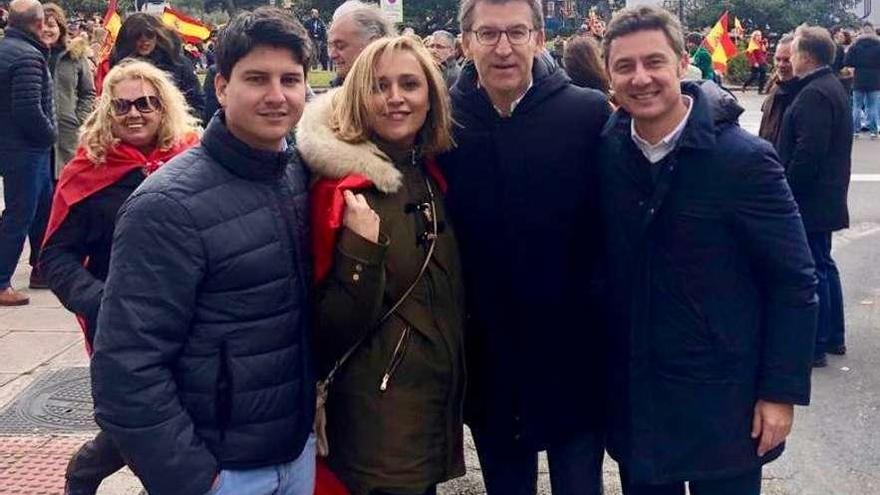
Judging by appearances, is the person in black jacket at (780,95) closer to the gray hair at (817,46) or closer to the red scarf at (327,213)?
the gray hair at (817,46)

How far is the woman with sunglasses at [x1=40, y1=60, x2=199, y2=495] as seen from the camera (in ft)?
11.7

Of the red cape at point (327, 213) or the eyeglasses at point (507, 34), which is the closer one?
the red cape at point (327, 213)

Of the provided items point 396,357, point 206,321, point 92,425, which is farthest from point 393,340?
point 92,425

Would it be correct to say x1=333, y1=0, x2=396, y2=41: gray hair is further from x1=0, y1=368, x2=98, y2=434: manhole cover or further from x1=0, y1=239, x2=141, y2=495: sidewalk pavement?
x1=0, y1=239, x2=141, y2=495: sidewalk pavement

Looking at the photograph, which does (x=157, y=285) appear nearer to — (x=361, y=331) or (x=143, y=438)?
(x=143, y=438)

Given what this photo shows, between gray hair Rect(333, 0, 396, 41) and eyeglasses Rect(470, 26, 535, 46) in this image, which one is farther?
gray hair Rect(333, 0, 396, 41)

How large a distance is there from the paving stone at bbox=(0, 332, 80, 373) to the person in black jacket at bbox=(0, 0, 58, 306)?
87 cm

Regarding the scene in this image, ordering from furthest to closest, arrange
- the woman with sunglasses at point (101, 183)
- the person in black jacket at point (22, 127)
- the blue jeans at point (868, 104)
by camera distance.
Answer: the blue jeans at point (868, 104) < the person in black jacket at point (22, 127) < the woman with sunglasses at point (101, 183)

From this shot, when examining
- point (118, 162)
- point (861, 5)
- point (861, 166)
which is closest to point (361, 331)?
point (118, 162)

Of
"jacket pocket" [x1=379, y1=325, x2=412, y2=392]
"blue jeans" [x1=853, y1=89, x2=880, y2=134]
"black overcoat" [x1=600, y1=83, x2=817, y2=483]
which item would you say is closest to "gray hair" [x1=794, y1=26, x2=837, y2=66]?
"black overcoat" [x1=600, y1=83, x2=817, y2=483]

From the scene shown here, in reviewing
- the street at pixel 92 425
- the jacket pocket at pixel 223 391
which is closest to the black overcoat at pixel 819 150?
the street at pixel 92 425

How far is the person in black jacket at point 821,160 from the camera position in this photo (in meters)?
5.95

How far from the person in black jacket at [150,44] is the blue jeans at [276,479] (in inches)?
146

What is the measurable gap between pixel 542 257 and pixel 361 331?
66 cm
